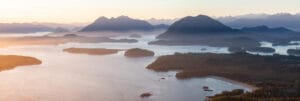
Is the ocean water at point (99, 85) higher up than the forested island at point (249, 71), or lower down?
lower down

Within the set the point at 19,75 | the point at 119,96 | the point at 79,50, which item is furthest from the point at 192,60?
the point at 79,50

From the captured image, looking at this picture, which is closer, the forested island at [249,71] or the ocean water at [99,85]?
the forested island at [249,71]

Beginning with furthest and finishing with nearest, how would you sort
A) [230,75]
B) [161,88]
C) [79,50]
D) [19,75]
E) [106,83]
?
[79,50]
[19,75]
[230,75]
[106,83]
[161,88]

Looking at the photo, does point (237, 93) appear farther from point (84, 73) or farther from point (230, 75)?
point (84, 73)

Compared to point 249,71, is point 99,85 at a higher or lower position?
lower

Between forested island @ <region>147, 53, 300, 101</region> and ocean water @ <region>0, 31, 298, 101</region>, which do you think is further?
ocean water @ <region>0, 31, 298, 101</region>

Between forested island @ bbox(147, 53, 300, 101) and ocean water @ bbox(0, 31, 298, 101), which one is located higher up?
forested island @ bbox(147, 53, 300, 101)

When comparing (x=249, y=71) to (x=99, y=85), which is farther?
(x=249, y=71)

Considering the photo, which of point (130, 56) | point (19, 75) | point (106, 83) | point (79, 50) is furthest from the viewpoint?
point (79, 50)
